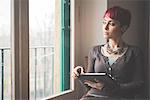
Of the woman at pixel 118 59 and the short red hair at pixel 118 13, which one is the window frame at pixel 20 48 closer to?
the woman at pixel 118 59

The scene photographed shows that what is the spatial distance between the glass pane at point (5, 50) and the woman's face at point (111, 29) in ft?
1.92

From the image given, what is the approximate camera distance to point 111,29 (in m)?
1.37

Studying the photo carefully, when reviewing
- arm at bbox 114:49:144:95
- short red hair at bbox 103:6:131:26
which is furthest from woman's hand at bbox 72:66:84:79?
short red hair at bbox 103:6:131:26

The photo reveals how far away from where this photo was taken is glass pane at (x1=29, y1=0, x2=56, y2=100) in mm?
1372

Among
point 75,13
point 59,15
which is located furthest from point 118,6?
point 59,15

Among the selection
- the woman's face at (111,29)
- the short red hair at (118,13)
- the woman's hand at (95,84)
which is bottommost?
the woman's hand at (95,84)

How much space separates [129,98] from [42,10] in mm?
775

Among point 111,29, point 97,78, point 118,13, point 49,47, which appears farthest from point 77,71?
point 118,13

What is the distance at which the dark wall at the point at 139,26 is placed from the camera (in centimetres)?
138

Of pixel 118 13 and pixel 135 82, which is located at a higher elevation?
pixel 118 13

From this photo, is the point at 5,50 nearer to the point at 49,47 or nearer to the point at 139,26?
the point at 49,47

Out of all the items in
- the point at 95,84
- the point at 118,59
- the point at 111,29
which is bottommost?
the point at 95,84

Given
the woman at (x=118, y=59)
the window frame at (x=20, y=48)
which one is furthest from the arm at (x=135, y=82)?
the window frame at (x=20, y=48)

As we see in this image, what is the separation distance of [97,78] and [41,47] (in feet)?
1.31
